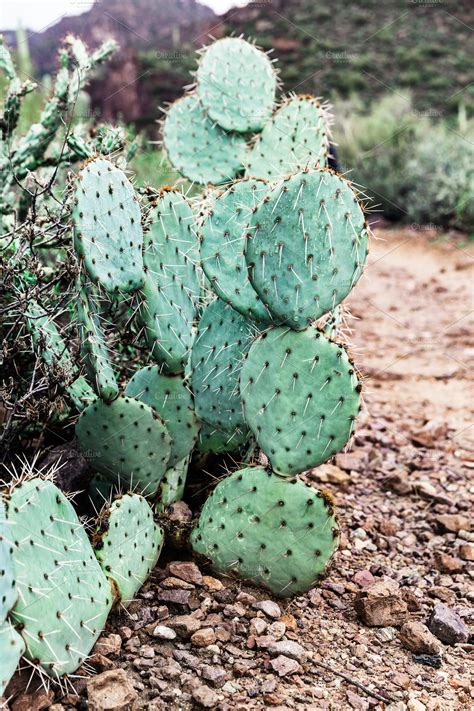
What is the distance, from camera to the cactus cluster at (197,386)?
6.13ft

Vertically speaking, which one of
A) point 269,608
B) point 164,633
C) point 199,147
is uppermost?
point 199,147

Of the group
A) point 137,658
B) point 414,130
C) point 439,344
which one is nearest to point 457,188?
point 414,130

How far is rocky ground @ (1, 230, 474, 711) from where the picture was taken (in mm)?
1843

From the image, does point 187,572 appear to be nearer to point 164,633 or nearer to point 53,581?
point 164,633

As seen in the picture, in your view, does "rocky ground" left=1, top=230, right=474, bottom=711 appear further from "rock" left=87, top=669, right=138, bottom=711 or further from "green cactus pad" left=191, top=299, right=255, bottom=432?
"green cactus pad" left=191, top=299, right=255, bottom=432

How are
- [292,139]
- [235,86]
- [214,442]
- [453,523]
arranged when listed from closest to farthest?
1. [214,442]
2. [453,523]
3. [292,139]
4. [235,86]

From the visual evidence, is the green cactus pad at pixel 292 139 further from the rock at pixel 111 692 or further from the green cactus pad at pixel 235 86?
the rock at pixel 111 692

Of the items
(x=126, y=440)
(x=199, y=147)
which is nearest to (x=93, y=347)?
(x=126, y=440)

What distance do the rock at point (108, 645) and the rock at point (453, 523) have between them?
1.38 metres

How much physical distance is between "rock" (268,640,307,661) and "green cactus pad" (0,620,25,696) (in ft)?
2.25

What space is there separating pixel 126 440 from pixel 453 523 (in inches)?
51.1

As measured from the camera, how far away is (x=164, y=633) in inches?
78.4

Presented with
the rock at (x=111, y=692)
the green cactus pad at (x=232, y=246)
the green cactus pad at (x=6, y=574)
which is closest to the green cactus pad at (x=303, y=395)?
the green cactus pad at (x=232, y=246)

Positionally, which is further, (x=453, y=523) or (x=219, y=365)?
(x=453, y=523)
